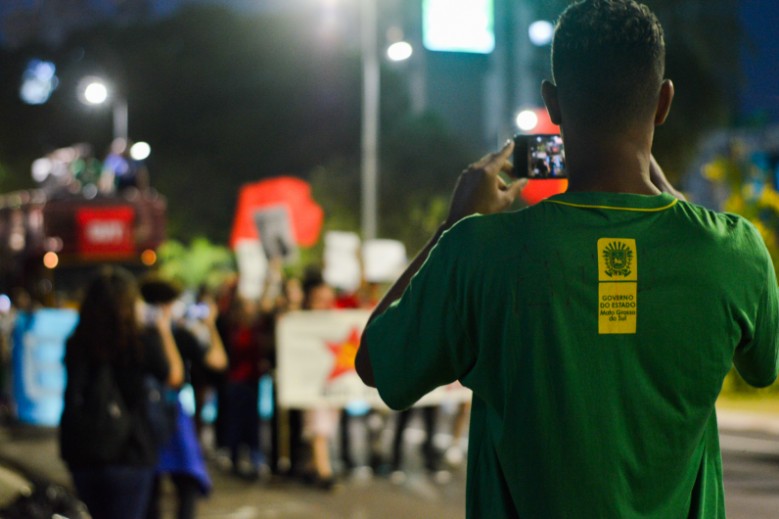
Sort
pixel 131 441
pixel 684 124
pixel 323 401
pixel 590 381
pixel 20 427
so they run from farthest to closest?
pixel 684 124, pixel 20 427, pixel 323 401, pixel 131 441, pixel 590 381

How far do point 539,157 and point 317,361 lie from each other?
892 centimetres

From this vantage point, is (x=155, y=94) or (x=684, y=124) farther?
(x=155, y=94)

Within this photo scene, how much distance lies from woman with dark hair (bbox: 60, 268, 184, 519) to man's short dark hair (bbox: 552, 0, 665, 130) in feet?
12.9

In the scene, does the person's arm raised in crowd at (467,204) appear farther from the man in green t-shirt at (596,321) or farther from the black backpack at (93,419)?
the black backpack at (93,419)

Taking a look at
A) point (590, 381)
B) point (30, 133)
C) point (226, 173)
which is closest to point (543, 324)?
point (590, 381)

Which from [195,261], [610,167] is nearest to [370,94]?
[610,167]

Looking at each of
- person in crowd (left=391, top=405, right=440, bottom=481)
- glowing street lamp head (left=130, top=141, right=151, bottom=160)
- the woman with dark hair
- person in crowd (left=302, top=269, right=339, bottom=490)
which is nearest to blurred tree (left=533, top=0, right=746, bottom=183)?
person in crowd (left=391, top=405, right=440, bottom=481)

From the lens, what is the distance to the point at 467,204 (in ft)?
6.48

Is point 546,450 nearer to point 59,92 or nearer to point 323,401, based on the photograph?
point 323,401

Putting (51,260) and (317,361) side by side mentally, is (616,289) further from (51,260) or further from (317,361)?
(51,260)

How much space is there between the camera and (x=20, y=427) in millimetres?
14883

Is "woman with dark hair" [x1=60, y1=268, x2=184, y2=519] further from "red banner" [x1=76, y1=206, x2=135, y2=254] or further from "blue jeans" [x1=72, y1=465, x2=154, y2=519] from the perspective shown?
"red banner" [x1=76, y1=206, x2=135, y2=254]

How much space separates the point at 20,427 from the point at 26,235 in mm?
9846

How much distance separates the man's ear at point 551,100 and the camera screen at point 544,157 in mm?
154
